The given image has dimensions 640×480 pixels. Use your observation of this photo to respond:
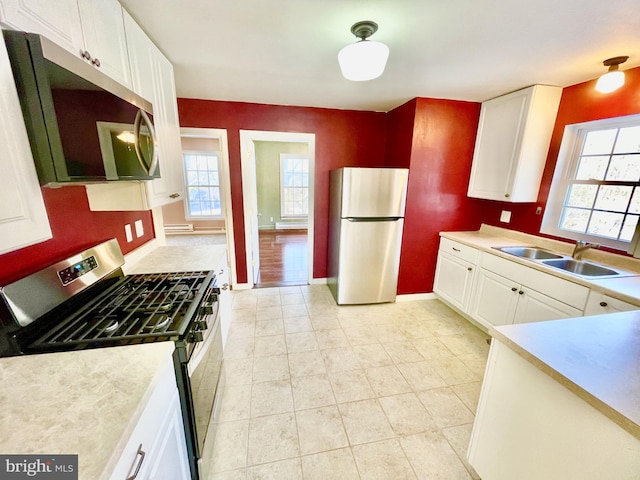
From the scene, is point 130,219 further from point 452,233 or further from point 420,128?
point 452,233

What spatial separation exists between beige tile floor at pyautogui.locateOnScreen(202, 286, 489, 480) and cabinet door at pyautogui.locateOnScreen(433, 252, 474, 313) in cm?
24

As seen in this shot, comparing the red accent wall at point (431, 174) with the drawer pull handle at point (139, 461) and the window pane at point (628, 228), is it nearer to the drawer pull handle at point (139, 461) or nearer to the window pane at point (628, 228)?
the window pane at point (628, 228)

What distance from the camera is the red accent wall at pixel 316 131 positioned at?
9.57ft

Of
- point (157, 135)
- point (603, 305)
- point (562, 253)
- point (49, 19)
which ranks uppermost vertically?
point (49, 19)

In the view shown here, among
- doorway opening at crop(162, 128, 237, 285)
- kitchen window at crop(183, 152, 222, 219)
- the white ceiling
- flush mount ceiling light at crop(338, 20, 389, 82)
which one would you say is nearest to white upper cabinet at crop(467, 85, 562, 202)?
the white ceiling

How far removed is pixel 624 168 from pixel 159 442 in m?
3.39

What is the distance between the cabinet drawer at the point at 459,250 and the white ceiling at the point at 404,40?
1.52m

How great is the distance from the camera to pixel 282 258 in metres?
4.69

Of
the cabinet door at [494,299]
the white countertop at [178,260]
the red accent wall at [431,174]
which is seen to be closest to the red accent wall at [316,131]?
the red accent wall at [431,174]

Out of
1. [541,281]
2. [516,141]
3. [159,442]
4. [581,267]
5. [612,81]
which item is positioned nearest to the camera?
[159,442]

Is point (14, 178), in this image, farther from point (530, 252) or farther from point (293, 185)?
point (293, 185)

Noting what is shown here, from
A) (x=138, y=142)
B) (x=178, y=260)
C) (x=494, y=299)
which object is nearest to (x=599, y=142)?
(x=494, y=299)

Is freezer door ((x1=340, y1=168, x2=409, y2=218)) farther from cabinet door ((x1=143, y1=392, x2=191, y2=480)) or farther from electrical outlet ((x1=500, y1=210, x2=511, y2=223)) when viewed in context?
cabinet door ((x1=143, y1=392, x2=191, y2=480))

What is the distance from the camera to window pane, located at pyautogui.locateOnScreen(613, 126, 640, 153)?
75.5 inches
